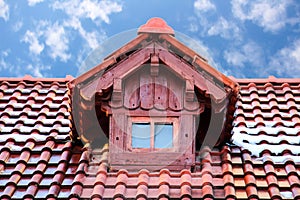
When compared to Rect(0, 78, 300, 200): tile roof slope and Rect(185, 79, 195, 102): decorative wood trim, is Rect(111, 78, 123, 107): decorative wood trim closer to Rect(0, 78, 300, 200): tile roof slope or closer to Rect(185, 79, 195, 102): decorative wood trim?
Rect(0, 78, 300, 200): tile roof slope

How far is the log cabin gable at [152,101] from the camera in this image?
7.30 m

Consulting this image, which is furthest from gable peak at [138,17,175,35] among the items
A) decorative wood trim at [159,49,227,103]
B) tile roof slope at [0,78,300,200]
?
tile roof slope at [0,78,300,200]

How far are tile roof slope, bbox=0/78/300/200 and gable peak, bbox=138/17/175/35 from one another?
1.37m

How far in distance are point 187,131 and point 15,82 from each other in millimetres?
3176

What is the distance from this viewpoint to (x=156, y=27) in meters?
7.74

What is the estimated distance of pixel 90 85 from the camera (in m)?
7.48

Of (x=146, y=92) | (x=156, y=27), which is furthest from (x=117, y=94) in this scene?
(x=156, y=27)

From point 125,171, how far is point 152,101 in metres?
0.87

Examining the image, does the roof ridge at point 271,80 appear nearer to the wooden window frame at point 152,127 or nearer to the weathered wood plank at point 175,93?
the weathered wood plank at point 175,93

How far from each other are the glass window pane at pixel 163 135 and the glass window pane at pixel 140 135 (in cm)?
9

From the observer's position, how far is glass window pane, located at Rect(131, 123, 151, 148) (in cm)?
730

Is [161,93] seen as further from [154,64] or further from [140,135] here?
[140,135]

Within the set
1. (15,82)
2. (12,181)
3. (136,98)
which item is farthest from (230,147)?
(15,82)

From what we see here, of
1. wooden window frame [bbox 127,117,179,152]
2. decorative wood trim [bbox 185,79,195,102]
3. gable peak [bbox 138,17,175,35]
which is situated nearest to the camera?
wooden window frame [bbox 127,117,179,152]
